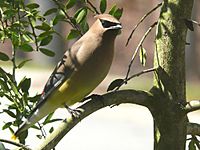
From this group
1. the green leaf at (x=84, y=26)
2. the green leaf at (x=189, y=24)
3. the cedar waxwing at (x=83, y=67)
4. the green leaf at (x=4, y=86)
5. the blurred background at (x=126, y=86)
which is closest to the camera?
the green leaf at (x=189, y=24)

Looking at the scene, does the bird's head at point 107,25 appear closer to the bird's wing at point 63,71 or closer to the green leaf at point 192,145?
the bird's wing at point 63,71

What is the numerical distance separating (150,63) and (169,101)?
631 centimetres

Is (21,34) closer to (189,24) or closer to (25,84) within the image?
(25,84)

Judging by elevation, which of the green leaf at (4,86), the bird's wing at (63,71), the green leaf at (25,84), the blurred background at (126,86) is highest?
the green leaf at (4,86)

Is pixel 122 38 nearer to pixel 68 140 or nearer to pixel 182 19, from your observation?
pixel 68 140

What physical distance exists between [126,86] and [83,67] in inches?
227

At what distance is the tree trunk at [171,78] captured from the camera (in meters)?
1.85

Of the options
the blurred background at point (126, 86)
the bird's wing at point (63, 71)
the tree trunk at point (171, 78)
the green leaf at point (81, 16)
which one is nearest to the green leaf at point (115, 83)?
the tree trunk at point (171, 78)

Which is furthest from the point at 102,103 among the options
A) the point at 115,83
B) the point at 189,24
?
the point at 189,24

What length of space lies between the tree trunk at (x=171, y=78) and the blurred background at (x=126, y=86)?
3.77 metres

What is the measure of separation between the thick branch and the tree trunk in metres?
0.05

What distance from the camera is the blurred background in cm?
669

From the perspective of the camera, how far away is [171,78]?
1.86 metres

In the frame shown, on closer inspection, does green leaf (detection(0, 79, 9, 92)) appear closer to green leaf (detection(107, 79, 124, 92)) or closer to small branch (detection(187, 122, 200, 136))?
green leaf (detection(107, 79, 124, 92))
